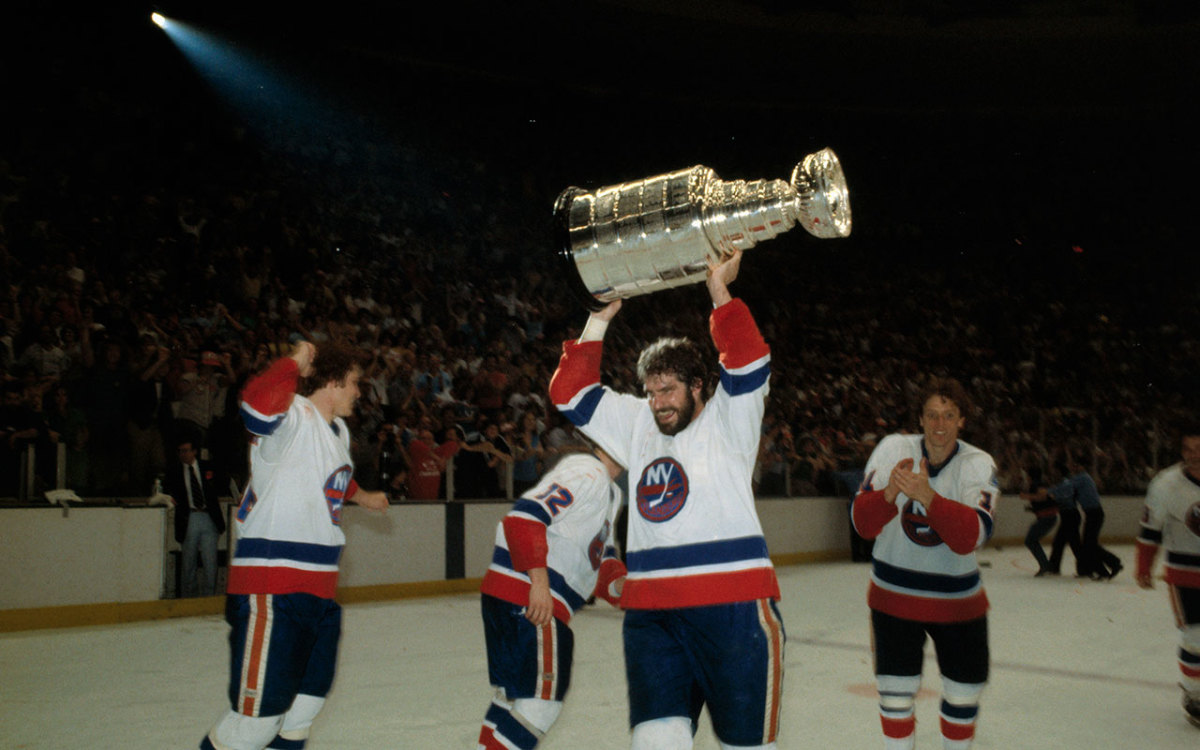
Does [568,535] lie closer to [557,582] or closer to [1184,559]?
[557,582]

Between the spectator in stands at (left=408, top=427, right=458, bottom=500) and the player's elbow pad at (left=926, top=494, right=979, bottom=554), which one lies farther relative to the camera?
the spectator in stands at (left=408, top=427, right=458, bottom=500)

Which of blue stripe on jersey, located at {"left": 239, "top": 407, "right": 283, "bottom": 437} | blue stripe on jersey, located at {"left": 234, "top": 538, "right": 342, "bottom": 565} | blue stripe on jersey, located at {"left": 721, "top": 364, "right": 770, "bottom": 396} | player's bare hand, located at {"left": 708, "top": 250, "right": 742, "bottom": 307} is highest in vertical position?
player's bare hand, located at {"left": 708, "top": 250, "right": 742, "bottom": 307}

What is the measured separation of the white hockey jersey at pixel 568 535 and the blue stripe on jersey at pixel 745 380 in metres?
0.96

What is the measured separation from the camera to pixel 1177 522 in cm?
534

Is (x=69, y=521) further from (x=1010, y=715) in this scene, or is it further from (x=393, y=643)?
(x=1010, y=715)

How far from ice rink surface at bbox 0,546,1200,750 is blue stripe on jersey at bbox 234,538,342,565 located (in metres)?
1.62

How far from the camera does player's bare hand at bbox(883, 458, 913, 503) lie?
11.8 feet

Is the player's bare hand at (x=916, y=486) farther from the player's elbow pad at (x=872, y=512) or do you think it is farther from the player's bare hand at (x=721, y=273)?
the player's bare hand at (x=721, y=273)

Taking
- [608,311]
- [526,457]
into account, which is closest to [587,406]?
[608,311]

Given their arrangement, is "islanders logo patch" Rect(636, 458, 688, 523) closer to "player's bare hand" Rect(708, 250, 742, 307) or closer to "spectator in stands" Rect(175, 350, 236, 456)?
"player's bare hand" Rect(708, 250, 742, 307)

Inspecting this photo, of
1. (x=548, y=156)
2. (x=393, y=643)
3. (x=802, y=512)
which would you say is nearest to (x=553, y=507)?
(x=393, y=643)

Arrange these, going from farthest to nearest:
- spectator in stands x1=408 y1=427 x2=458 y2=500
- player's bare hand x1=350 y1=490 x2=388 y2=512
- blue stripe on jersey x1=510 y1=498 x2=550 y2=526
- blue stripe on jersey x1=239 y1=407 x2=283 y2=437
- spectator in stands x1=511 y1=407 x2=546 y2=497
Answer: spectator in stands x1=511 y1=407 x2=546 y2=497
spectator in stands x1=408 y1=427 x2=458 y2=500
player's bare hand x1=350 y1=490 x2=388 y2=512
blue stripe on jersey x1=510 y1=498 x2=550 y2=526
blue stripe on jersey x1=239 y1=407 x2=283 y2=437

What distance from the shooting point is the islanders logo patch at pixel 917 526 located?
3.93m

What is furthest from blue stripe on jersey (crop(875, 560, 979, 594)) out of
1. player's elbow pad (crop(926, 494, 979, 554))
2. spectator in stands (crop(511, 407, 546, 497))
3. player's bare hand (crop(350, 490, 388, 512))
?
spectator in stands (crop(511, 407, 546, 497))
